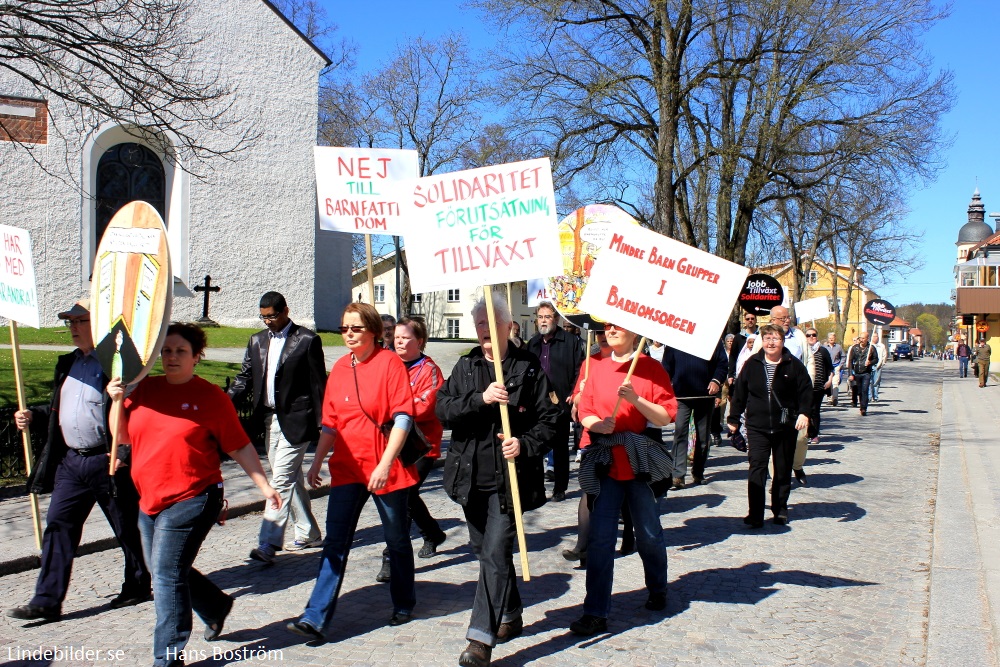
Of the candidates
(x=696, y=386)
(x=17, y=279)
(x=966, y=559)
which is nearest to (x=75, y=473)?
(x=17, y=279)

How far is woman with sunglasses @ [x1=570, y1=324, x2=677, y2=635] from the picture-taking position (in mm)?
5086

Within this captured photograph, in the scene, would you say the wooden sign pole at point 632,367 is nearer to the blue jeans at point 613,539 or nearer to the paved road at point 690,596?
the blue jeans at point 613,539

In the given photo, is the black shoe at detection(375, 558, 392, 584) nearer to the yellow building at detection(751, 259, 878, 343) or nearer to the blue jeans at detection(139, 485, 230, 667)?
the blue jeans at detection(139, 485, 230, 667)

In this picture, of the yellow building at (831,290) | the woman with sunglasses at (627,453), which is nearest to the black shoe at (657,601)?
the woman with sunglasses at (627,453)

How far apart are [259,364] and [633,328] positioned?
9.56 ft

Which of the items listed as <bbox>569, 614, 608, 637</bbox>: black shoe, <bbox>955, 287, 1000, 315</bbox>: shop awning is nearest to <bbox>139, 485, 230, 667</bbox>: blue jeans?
<bbox>569, 614, 608, 637</bbox>: black shoe

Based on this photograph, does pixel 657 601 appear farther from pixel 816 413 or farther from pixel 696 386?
pixel 816 413

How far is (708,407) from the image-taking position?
984 centimetres

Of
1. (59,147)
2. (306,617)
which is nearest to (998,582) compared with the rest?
(306,617)

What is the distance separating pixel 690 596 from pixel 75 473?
11.8ft

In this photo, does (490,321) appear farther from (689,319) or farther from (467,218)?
(689,319)

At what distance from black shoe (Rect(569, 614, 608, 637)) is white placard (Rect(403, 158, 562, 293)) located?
1.80 m

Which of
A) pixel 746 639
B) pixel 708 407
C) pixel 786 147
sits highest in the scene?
pixel 786 147

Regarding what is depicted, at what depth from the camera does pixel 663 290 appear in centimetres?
521
